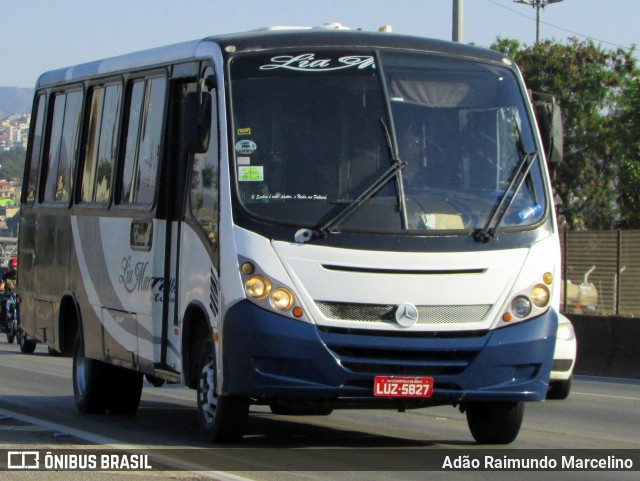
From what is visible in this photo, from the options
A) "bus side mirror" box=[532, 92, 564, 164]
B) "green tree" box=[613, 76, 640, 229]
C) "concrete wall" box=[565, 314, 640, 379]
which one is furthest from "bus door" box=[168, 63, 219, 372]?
"green tree" box=[613, 76, 640, 229]

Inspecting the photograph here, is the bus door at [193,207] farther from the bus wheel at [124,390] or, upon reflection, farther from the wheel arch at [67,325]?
the wheel arch at [67,325]

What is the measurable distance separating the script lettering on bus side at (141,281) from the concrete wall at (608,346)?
34.9ft

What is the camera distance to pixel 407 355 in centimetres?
940

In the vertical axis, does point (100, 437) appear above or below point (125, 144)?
below

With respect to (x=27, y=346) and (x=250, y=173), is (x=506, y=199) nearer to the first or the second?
(x=250, y=173)

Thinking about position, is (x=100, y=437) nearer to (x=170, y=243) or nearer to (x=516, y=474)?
(x=170, y=243)

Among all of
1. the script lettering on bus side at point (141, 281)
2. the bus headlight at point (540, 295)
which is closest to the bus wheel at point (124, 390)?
the script lettering on bus side at point (141, 281)

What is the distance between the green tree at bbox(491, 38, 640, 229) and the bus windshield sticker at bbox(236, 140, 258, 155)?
47.7 m

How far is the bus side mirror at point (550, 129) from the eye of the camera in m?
10.6

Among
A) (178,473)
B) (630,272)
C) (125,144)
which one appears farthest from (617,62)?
(178,473)

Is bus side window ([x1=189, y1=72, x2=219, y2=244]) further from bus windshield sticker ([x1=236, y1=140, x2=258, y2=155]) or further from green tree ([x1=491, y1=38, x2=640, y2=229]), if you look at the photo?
green tree ([x1=491, y1=38, x2=640, y2=229])

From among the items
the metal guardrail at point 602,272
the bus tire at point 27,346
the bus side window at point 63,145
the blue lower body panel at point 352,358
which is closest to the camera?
the blue lower body panel at point 352,358

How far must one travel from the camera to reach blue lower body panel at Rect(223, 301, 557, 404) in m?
9.23

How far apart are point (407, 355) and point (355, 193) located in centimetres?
120
